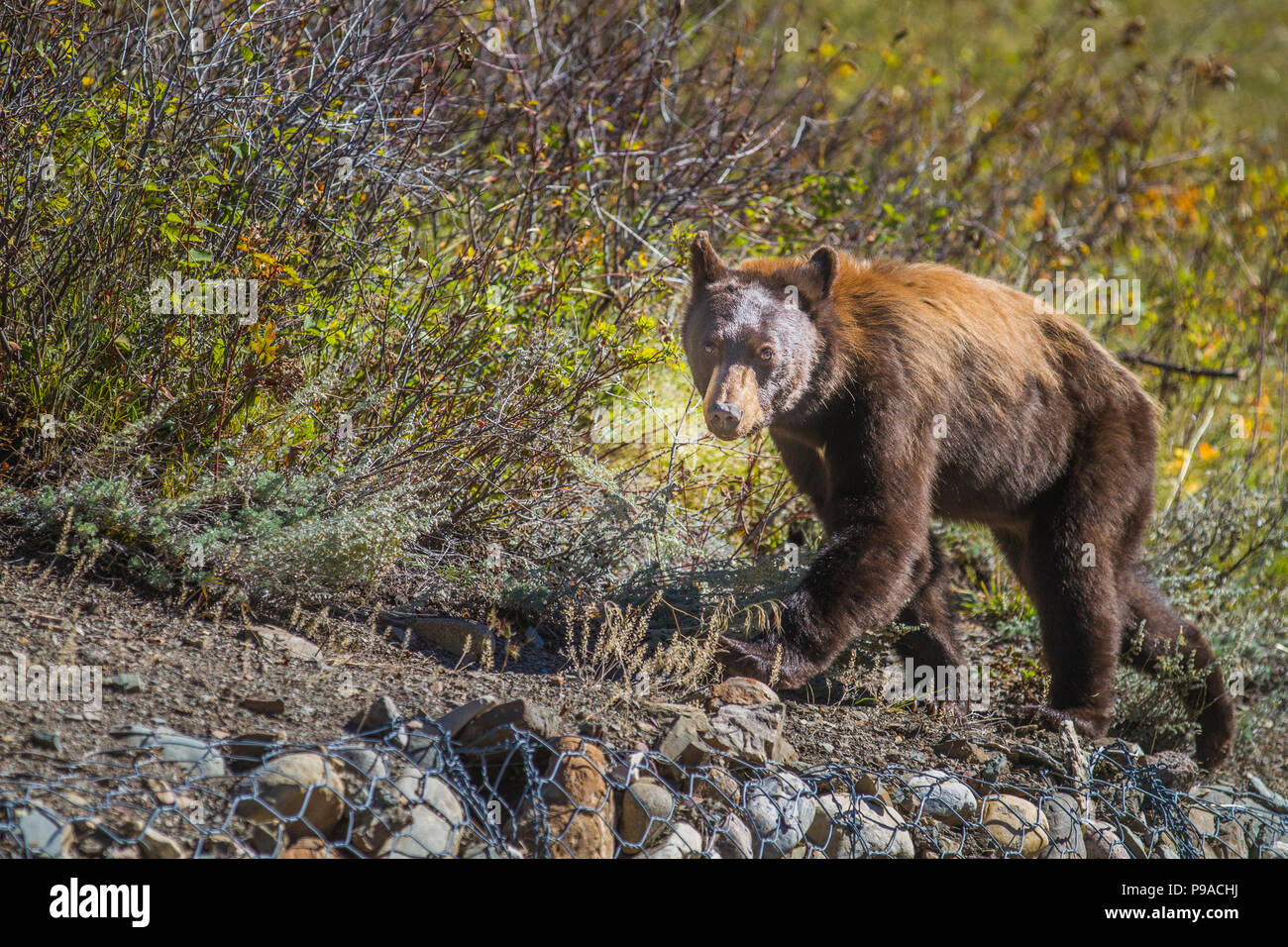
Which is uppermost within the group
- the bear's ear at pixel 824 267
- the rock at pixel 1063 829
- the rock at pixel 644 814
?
the bear's ear at pixel 824 267

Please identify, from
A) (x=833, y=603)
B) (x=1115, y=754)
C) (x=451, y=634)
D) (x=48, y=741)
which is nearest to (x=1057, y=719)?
(x=1115, y=754)

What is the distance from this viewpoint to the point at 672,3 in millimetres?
6668

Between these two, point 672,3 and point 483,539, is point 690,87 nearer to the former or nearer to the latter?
point 672,3

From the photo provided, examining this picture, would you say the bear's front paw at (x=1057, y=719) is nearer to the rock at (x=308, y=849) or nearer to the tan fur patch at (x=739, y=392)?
the tan fur patch at (x=739, y=392)

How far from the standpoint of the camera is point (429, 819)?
3.01 meters

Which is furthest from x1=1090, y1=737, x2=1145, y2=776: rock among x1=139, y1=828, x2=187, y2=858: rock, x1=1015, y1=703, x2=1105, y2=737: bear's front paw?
x1=139, y1=828, x2=187, y2=858: rock

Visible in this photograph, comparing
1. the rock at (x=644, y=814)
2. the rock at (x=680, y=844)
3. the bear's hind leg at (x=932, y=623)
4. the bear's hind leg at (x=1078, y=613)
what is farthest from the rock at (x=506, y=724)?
the bear's hind leg at (x=1078, y=613)

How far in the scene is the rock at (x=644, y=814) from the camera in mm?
3295

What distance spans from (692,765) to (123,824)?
1.69 meters

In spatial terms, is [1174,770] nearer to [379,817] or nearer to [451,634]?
[451,634]

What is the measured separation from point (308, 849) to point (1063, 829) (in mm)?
2757

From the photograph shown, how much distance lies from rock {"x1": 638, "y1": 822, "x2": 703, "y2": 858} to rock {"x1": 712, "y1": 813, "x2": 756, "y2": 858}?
2.8 inches

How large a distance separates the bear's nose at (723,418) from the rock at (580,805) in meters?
1.41

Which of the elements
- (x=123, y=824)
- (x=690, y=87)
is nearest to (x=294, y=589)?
(x=123, y=824)
